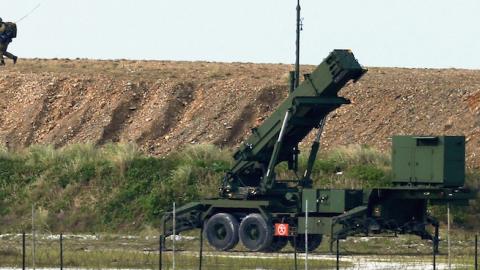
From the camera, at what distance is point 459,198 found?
4462 centimetres

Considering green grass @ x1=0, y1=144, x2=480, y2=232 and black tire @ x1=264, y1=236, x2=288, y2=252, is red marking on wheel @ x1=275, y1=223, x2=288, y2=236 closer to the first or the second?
black tire @ x1=264, y1=236, x2=288, y2=252

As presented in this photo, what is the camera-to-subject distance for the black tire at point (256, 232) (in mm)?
45656

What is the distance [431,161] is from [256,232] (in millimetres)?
5249

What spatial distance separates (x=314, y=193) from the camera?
45.7 metres

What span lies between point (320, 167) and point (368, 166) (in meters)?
1.62

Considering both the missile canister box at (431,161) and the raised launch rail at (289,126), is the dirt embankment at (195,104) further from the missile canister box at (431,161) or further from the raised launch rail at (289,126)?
the missile canister box at (431,161)

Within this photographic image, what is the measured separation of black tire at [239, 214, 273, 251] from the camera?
45.7 m

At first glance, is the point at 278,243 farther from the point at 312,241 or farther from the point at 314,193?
the point at 314,193

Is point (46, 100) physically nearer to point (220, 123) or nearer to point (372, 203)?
point (220, 123)

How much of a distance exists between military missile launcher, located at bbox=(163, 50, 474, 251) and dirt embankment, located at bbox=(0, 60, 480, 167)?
671 inches

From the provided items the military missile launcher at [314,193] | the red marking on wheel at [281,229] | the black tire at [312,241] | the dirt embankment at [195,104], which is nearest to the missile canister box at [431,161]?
the military missile launcher at [314,193]

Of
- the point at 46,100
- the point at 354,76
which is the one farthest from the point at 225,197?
the point at 46,100

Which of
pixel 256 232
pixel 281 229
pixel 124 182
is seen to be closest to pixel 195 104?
pixel 124 182

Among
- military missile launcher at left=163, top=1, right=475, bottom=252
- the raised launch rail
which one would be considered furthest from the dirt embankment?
military missile launcher at left=163, top=1, right=475, bottom=252
